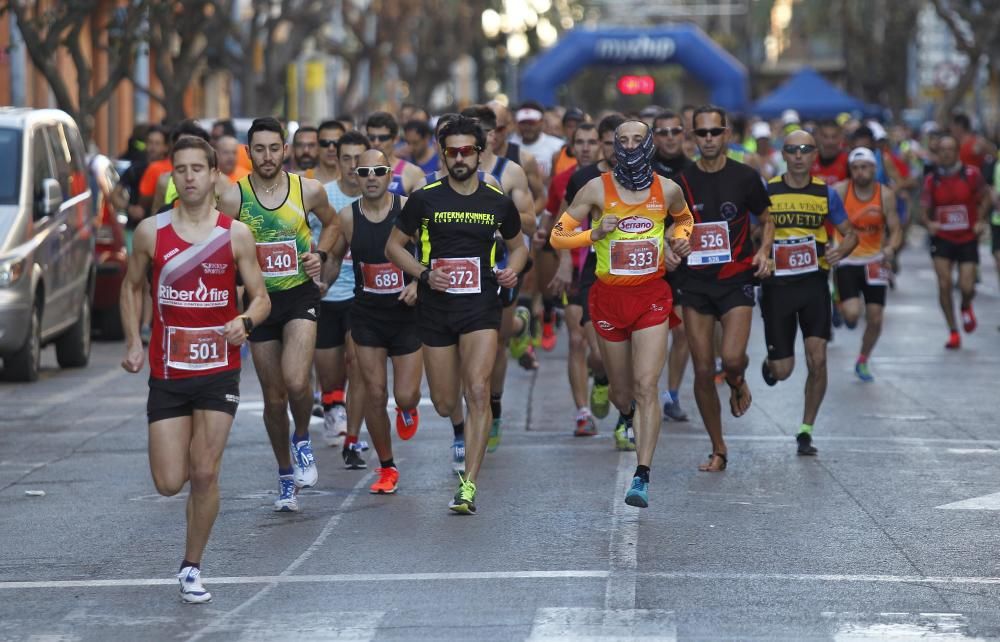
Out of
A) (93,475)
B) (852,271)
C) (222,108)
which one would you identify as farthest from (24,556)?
(222,108)

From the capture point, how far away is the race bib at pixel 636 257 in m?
10.4

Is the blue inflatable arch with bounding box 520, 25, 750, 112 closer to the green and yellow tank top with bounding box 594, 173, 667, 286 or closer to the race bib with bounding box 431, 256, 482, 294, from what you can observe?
the green and yellow tank top with bounding box 594, 173, 667, 286

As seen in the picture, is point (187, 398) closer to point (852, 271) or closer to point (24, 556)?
point (24, 556)

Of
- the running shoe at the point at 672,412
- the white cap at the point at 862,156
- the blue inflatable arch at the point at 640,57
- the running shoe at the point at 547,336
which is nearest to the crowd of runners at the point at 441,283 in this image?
the running shoe at the point at 672,412

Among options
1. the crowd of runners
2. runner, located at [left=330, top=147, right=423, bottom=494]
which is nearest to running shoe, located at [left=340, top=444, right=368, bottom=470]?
the crowd of runners

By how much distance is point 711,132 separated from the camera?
11.3m

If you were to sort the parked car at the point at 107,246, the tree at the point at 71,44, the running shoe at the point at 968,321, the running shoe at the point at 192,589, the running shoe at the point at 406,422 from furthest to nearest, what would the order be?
the tree at the point at 71,44
the parked car at the point at 107,246
the running shoe at the point at 968,321
the running shoe at the point at 406,422
the running shoe at the point at 192,589

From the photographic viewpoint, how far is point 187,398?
26.2 ft

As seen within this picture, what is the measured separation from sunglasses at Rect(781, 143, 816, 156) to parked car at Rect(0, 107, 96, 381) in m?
6.37

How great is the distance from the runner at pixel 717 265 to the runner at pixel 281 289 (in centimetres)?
233

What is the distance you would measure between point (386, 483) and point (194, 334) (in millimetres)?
2805

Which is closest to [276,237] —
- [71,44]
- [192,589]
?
[192,589]

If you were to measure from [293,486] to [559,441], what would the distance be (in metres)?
2.96

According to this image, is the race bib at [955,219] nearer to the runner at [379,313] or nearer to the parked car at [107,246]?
the parked car at [107,246]
